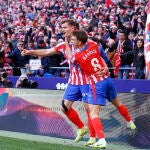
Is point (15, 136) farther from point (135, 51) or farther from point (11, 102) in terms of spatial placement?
point (135, 51)

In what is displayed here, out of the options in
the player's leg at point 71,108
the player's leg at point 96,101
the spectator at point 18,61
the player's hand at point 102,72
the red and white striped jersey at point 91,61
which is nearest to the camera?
the player's leg at point 96,101

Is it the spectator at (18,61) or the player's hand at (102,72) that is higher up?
the player's hand at (102,72)

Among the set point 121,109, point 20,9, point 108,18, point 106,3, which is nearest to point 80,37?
point 121,109

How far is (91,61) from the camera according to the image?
8.13m

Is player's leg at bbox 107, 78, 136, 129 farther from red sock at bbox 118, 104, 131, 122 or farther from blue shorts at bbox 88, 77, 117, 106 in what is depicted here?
blue shorts at bbox 88, 77, 117, 106

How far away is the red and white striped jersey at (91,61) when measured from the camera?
812 centimetres

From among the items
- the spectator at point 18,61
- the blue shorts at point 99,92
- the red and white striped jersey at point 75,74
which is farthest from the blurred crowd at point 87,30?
the blue shorts at point 99,92

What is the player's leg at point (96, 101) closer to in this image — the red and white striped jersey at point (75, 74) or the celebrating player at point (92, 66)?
the celebrating player at point (92, 66)

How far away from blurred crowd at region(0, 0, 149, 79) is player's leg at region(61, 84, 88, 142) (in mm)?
1107

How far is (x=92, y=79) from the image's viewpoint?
820 cm

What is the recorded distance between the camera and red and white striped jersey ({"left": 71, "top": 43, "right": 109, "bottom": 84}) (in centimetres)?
812

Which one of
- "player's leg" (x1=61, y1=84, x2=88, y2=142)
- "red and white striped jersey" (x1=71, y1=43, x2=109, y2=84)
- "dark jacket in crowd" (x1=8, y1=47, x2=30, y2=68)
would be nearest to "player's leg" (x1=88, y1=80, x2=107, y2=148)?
"red and white striped jersey" (x1=71, y1=43, x2=109, y2=84)

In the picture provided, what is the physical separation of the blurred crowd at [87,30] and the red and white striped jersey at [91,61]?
0.95 metres

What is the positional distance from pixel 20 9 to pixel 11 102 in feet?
56.6
